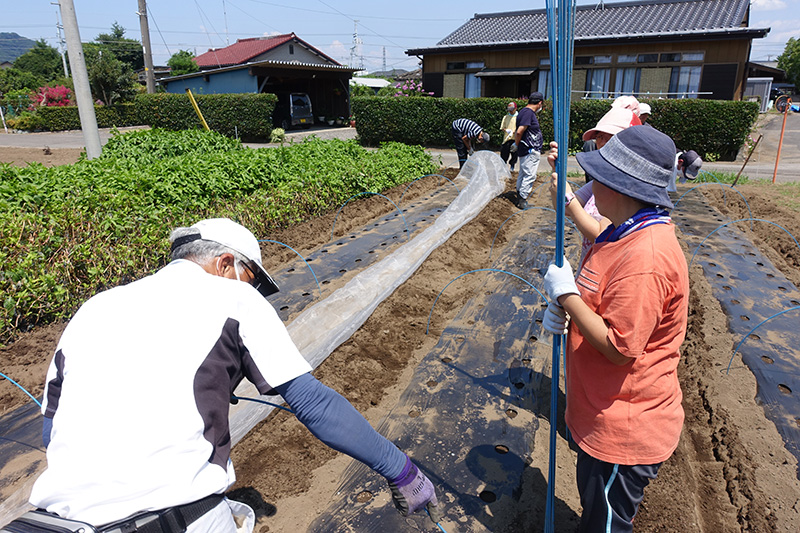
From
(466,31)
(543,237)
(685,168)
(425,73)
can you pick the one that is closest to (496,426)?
(685,168)

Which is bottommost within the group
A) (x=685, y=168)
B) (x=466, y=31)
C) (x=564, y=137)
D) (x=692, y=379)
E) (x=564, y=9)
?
(x=692, y=379)

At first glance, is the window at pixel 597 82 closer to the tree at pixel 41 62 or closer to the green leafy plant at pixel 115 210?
the green leafy plant at pixel 115 210

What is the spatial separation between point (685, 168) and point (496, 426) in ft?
8.38

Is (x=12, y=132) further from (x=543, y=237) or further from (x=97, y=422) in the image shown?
(x=97, y=422)

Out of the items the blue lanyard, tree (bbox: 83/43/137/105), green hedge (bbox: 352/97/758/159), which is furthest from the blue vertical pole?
tree (bbox: 83/43/137/105)

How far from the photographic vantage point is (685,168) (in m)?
3.80

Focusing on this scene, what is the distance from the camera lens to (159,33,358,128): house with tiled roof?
72.5ft

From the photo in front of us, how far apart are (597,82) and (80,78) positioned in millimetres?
16125

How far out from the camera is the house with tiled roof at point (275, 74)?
72.5 ft

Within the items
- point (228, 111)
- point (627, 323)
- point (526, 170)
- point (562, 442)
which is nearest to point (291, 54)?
point (228, 111)

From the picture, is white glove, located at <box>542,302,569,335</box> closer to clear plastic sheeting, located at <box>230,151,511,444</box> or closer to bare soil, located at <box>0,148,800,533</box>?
bare soil, located at <box>0,148,800,533</box>

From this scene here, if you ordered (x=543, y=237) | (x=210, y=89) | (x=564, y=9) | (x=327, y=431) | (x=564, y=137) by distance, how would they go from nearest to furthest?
(x=327, y=431) < (x=564, y=9) < (x=564, y=137) < (x=543, y=237) < (x=210, y=89)

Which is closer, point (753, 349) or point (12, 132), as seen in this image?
point (753, 349)

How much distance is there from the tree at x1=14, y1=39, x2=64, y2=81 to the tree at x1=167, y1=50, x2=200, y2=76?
15110 millimetres
